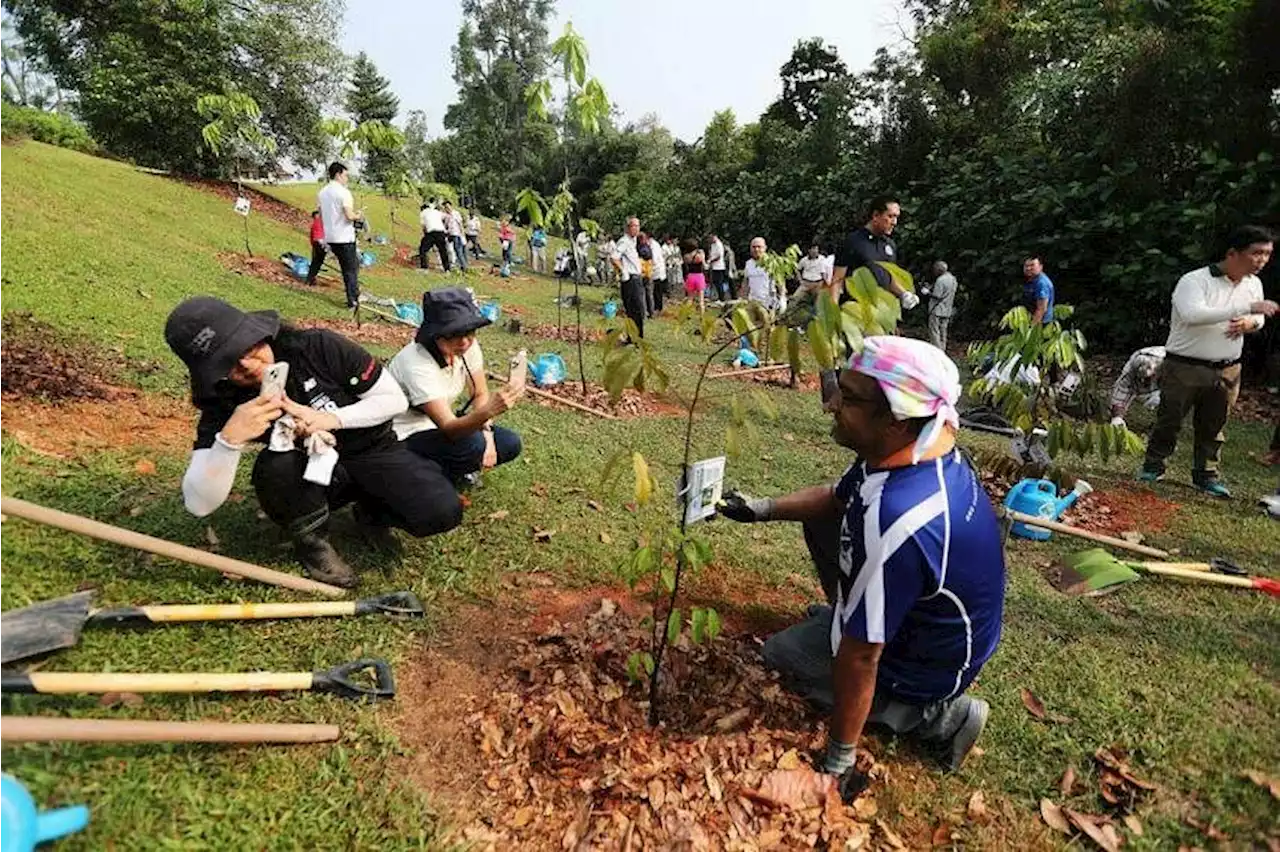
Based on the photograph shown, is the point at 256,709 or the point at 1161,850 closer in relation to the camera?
the point at 1161,850

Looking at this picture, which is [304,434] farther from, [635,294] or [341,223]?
[635,294]

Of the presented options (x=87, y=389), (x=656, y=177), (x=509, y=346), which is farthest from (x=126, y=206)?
(x=656, y=177)

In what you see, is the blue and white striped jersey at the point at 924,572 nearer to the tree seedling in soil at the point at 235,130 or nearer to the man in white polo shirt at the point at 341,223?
the man in white polo shirt at the point at 341,223

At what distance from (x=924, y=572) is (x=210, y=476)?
2508 millimetres

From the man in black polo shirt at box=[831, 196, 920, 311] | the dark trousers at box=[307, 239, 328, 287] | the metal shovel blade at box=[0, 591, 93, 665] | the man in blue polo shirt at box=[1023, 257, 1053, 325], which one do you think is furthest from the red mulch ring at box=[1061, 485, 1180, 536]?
the dark trousers at box=[307, 239, 328, 287]

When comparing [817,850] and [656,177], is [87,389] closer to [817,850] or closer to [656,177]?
[817,850]

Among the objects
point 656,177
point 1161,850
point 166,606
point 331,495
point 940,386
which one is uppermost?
point 656,177

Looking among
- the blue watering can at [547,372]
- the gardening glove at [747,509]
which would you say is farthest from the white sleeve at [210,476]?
the blue watering can at [547,372]

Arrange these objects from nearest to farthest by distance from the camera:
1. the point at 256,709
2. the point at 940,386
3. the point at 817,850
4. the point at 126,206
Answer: the point at 940,386
the point at 817,850
the point at 256,709
the point at 126,206

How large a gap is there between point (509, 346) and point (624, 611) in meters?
6.66

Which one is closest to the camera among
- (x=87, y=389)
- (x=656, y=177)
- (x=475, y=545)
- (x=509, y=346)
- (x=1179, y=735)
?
(x=1179, y=735)

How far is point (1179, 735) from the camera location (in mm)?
2787

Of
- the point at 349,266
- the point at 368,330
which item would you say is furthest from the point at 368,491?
the point at 349,266

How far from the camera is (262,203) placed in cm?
2128
